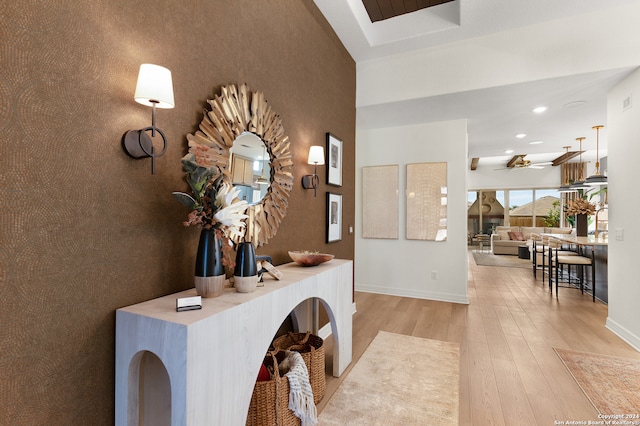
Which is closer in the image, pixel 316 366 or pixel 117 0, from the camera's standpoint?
pixel 117 0

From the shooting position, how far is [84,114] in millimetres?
1146

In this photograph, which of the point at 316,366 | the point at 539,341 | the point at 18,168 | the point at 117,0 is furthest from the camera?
the point at 539,341

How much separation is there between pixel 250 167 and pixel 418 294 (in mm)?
3677

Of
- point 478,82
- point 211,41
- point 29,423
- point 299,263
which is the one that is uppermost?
point 478,82

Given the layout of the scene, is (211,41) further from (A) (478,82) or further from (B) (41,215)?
(A) (478,82)

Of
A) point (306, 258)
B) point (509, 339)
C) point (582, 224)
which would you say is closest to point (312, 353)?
point (306, 258)

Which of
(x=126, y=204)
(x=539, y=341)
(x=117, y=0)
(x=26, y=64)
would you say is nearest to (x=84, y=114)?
(x=26, y=64)

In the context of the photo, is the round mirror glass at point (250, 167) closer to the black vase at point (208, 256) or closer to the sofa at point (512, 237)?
the black vase at point (208, 256)

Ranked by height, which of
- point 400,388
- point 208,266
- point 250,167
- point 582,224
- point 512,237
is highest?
point 250,167

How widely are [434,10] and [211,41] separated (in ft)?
8.91

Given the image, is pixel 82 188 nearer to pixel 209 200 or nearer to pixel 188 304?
pixel 209 200

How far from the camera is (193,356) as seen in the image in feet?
3.51

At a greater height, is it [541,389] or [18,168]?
[18,168]

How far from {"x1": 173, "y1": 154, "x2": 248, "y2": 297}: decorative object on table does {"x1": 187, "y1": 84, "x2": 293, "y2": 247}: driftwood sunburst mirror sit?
0.18 meters
